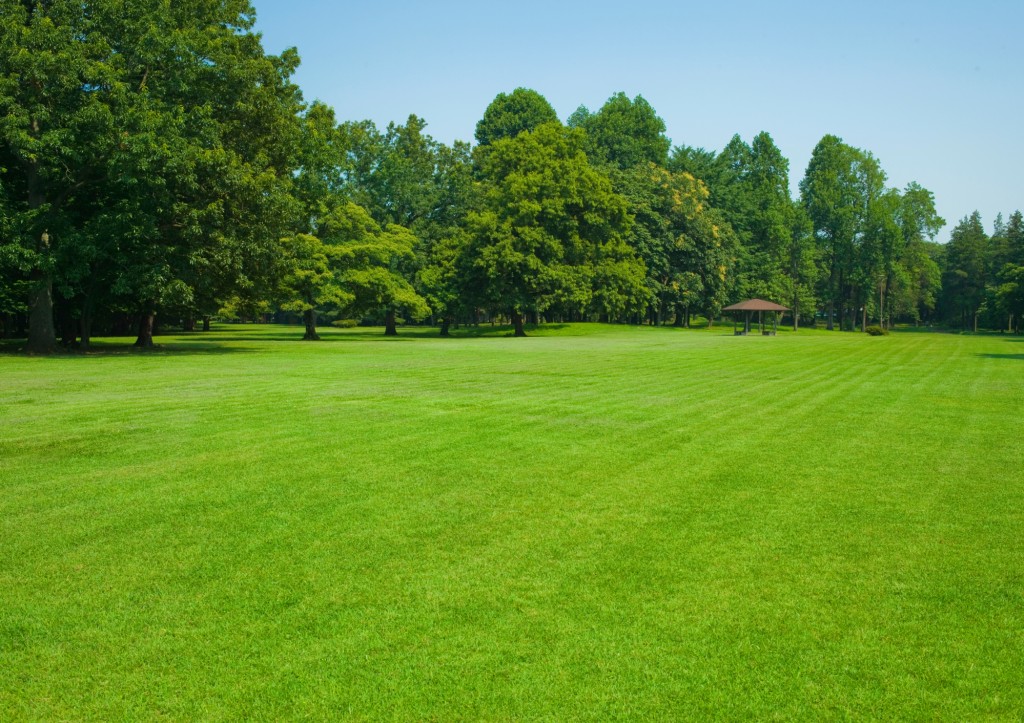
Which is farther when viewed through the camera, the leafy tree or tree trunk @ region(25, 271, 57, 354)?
the leafy tree

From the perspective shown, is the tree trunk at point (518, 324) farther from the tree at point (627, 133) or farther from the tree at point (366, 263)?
the tree at point (627, 133)

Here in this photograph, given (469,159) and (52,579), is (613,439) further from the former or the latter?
(469,159)

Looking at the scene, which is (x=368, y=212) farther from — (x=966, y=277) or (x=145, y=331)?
(x=966, y=277)

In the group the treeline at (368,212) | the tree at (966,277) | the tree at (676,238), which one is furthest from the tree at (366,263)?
the tree at (966,277)

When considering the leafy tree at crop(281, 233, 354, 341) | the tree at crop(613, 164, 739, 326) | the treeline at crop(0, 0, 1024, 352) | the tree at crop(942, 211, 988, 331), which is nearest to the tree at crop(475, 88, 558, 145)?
the treeline at crop(0, 0, 1024, 352)

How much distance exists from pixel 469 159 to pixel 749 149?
42.4 m

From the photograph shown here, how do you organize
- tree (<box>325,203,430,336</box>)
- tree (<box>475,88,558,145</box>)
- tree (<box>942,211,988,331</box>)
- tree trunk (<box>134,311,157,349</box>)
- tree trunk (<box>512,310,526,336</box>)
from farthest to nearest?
tree (<box>942,211,988,331</box>) → tree (<box>475,88,558,145</box>) → tree trunk (<box>512,310,526,336</box>) → tree (<box>325,203,430,336</box>) → tree trunk (<box>134,311,157,349</box>)

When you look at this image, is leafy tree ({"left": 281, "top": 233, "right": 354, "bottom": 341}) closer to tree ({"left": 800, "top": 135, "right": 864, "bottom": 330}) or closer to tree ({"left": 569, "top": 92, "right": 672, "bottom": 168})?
tree ({"left": 569, "top": 92, "right": 672, "bottom": 168})

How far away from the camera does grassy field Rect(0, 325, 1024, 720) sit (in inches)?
143

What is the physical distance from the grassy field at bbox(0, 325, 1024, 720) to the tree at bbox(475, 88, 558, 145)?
82.2 meters

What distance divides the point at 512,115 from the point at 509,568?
292 feet

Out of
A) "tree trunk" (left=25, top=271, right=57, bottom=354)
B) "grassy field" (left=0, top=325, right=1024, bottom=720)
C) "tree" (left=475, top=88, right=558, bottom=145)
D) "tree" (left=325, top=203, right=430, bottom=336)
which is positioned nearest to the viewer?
"grassy field" (left=0, top=325, right=1024, bottom=720)

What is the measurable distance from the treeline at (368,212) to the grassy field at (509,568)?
776 inches

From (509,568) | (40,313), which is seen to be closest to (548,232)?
(40,313)
